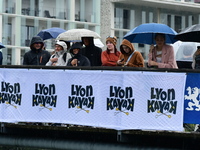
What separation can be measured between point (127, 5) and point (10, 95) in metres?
47.4

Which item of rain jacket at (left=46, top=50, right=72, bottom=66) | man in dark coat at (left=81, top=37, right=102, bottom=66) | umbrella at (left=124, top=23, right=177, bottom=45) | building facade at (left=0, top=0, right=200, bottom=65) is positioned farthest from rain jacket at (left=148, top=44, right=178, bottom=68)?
building facade at (left=0, top=0, right=200, bottom=65)

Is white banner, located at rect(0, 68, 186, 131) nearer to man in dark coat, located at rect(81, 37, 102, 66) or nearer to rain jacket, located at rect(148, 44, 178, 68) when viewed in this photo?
rain jacket, located at rect(148, 44, 178, 68)

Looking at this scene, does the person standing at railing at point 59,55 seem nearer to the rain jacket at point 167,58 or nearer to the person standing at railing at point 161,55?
the person standing at railing at point 161,55

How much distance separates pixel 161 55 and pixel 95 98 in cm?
163

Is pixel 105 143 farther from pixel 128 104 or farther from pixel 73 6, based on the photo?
pixel 73 6

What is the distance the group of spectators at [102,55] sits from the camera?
19.1 meters

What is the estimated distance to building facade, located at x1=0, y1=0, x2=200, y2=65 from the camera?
59.6 meters

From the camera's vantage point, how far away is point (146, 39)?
21172 mm

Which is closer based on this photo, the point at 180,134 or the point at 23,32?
the point at 180,134

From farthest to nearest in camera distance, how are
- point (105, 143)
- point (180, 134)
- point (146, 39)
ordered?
1. point (146, 39)
2. point (105, 143)
3. point (180, 134)

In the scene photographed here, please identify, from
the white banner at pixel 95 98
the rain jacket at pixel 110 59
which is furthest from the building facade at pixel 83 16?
the rain jacket at pixel 110 59

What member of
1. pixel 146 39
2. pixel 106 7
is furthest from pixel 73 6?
pixel 146 39

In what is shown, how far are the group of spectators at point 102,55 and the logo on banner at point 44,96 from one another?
80cm

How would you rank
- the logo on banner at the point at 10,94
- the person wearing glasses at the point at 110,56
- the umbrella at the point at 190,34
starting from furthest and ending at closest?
the logo on banner at the point at 10,94, the person wearing glasses at the point at 110,56, the umbrella at the point at 190,34
